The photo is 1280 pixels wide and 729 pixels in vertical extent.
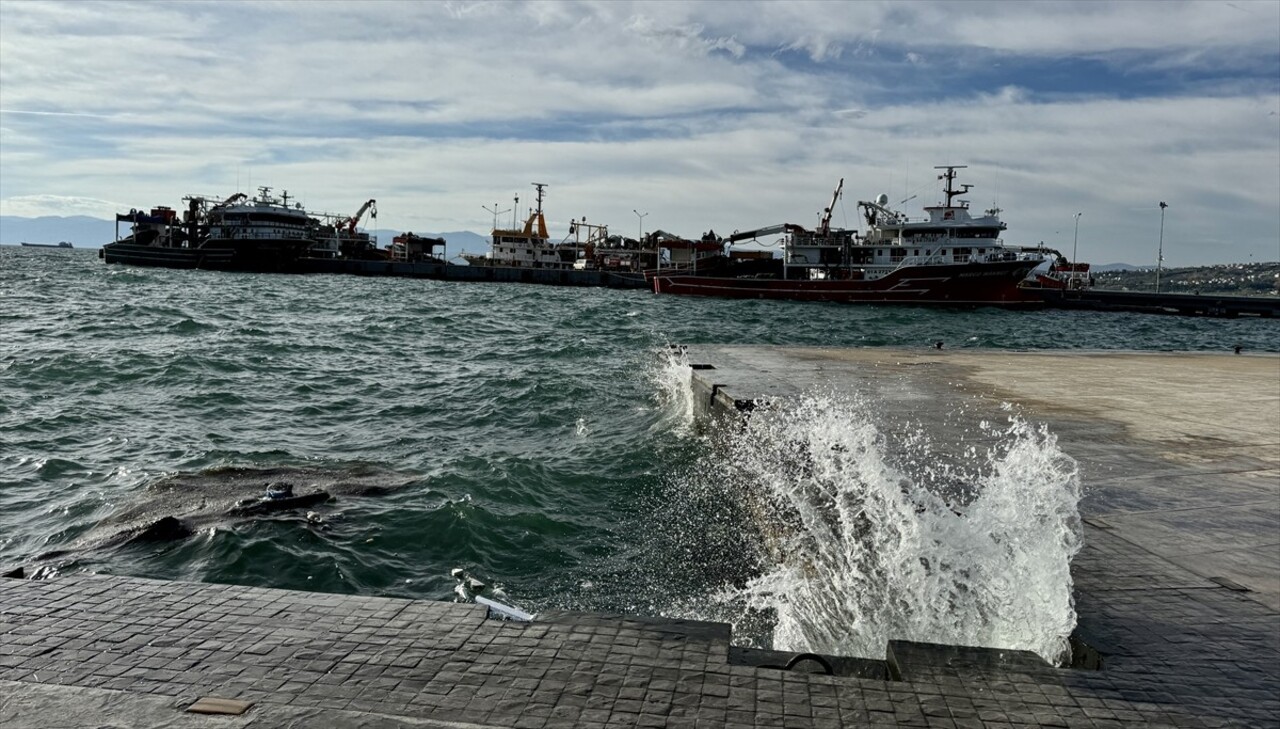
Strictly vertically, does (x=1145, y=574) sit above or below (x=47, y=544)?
above

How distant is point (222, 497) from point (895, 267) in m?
51.5

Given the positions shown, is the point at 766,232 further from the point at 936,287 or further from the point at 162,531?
the point at 162,531

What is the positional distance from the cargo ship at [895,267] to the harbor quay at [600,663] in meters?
48.1

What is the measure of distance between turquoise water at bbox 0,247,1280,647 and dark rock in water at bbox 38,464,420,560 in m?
0.07

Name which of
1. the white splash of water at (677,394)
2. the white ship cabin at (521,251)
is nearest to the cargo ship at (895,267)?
the white ship cabin at (521,251)

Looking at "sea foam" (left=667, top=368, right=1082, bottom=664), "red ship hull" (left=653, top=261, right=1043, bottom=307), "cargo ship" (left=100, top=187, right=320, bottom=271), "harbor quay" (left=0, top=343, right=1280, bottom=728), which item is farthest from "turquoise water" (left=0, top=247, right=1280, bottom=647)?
"cargo ship" (left=100, top=187, right=320, bottom=271)

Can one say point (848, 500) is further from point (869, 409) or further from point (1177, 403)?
point (1177, 403)

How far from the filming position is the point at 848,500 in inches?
232

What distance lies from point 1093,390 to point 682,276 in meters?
49.5

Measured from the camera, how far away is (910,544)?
16.4 feet

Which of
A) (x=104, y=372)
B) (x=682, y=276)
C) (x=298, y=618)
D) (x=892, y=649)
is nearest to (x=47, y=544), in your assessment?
(x=298, y=618)

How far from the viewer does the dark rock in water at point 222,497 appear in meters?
6.66

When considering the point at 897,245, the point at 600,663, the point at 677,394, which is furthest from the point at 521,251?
the point at 600,663

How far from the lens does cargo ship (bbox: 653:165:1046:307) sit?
1984 inches
